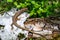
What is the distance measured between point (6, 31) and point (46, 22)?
2.09 feet

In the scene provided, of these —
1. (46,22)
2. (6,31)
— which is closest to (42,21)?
(46,22)

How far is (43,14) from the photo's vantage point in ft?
10.7

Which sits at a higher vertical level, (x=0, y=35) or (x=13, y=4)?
(x=13, y=4)

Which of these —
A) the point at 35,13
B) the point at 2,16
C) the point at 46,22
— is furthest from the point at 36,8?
the point at 2,16

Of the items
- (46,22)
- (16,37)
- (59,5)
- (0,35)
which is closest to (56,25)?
(46,22)

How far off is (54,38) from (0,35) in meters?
0.82

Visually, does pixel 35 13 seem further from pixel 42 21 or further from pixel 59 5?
pixel 59 5

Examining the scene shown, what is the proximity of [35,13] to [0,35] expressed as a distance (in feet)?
2.16

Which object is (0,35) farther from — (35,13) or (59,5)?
(59,5)

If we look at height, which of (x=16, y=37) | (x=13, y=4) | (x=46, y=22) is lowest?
(x=16, y=37)

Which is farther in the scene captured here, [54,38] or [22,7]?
[22,7]

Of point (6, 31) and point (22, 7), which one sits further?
point (22, 7)

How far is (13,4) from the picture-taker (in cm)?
343

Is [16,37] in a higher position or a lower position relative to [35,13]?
lower
